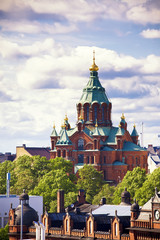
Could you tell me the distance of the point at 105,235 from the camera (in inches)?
→ 5276

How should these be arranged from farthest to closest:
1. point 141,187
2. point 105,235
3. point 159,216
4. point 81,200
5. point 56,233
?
point 141,187
point 81,200
point 56,233
point 105,235
point 159,216

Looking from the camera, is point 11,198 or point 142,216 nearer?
point 142,216

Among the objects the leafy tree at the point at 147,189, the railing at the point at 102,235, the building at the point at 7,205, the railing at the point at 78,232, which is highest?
the leafy tree at the point at 147,189

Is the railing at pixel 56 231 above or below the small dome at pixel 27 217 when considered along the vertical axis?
below

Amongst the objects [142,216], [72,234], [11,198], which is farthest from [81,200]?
[142,216]

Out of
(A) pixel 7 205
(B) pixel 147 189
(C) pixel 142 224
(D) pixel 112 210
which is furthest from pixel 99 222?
(B) pixel 147 189

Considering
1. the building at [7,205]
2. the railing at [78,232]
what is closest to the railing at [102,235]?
the railing at [78,232]

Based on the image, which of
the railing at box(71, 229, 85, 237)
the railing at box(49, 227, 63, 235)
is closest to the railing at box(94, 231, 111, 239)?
the railing at box(71, 229, 85, 237)

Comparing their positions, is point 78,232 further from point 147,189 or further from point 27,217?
point 147,189

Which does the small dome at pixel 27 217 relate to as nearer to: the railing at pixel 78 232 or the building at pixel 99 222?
the building at pixel 99 222

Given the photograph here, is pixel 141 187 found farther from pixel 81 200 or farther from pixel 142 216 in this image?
pixel 142 216

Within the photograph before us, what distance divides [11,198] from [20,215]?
27.3m

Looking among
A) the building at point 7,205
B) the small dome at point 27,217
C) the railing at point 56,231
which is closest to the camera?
the railing at point 56,231

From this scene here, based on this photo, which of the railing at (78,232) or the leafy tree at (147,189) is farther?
the leafy tree at (147,189)
